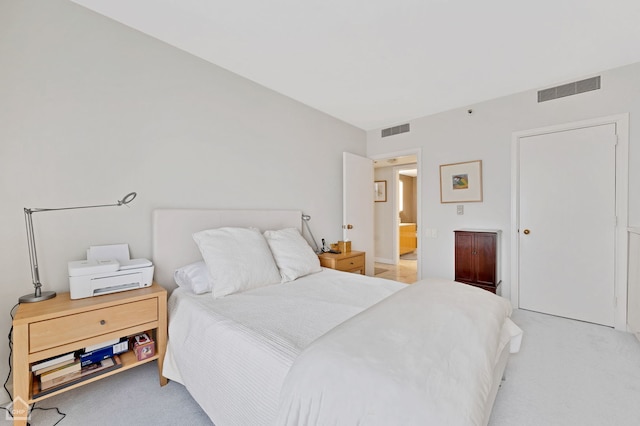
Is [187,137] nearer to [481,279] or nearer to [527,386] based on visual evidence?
[527,386]

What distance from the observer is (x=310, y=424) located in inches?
33.8

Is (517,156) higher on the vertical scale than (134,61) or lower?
lower

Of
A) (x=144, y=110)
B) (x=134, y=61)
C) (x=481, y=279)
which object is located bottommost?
(x=481, y=279)

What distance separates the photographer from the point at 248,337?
4.20ft

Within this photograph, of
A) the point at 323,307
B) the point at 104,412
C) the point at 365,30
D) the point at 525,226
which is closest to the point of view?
the point at 104,412

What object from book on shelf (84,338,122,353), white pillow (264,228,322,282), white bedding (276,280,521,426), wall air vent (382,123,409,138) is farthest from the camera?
wall air vent (382,123,409,138)

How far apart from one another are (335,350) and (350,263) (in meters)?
2.32

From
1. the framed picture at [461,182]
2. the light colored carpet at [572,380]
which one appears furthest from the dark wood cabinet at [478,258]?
the light colored carpet at [572,380]

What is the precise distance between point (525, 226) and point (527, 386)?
1.99m

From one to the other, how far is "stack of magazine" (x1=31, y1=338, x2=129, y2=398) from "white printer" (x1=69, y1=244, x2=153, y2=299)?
0.35 meters

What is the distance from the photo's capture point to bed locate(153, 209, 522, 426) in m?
0.84

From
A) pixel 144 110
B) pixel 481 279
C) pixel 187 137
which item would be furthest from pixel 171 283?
pixel 481 279

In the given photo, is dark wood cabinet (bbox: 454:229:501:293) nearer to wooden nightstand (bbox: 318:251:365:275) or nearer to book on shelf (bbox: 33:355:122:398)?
wooden nightstand (bbox: 318:251:365:275)

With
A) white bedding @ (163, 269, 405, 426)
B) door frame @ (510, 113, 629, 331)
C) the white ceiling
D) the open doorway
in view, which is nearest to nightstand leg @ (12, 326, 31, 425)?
white bedding @ (163, 269, 405, 426)
